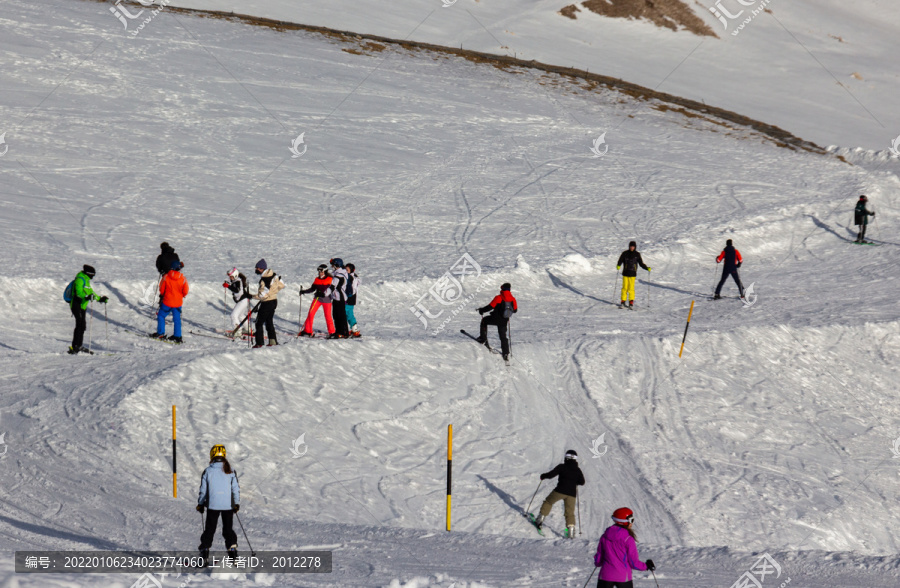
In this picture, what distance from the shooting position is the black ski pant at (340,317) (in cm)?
1690

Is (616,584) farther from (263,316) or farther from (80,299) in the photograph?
(80,299)

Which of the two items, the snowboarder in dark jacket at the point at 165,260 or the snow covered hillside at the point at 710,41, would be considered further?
the snow covered hillside at the point at 710,41

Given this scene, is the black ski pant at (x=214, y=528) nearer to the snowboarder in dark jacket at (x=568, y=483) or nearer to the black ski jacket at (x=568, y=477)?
the snowboarder in dark jacket at (x=568, y=483)

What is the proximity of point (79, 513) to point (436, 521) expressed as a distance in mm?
4661

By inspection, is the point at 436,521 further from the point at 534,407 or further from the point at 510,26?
the point at 510,26

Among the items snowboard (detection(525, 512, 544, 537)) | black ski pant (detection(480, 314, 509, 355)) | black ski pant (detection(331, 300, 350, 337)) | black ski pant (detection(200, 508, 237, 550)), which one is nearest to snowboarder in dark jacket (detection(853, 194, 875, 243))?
black ski pant (detection(480, 314, 509, 355))

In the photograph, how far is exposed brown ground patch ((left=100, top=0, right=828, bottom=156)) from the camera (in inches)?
1690

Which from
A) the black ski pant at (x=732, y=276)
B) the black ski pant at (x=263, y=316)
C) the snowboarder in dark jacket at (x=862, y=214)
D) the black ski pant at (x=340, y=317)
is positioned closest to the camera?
the black ski pant at (x=263, y=316)

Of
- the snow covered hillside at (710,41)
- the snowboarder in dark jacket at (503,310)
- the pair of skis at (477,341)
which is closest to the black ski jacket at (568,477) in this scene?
the snowboarder in dark jacket at (503,310)

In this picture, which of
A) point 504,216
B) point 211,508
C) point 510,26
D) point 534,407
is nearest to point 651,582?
point 211,508

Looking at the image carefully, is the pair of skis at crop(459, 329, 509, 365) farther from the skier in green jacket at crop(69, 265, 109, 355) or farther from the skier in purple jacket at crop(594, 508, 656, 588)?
the skier in purple jacket at crop(594, 508, 656, 588)

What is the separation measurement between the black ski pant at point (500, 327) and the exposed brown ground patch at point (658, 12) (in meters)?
45.7

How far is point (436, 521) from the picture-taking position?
39.7ft

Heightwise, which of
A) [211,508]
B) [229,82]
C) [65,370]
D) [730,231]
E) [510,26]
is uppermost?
[510,26]
